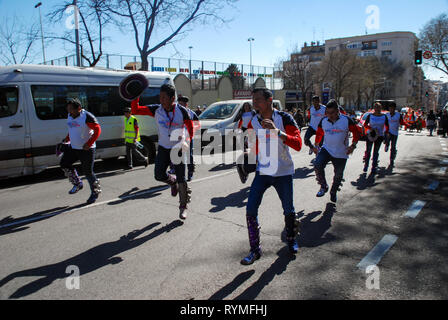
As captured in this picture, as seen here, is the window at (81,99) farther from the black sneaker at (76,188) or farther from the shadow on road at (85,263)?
the shadow on road at (85,263)

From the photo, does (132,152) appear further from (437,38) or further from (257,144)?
(437,38)

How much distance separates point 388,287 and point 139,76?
4188 mm

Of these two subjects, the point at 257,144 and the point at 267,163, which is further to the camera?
the point at 257,144

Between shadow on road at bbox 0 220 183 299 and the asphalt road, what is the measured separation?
1 centimetres

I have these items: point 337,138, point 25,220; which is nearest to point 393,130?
point 337,138

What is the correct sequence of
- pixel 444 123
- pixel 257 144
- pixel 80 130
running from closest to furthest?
pixel 257 144
pixel 80 130
pixel 444 123

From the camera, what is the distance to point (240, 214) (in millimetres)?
5516

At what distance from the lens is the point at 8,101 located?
8.17 metres

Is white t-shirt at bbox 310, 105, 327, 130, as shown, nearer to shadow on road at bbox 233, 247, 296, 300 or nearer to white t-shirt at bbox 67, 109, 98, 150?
white t-shirt at bbox 67, 109, 98, 150

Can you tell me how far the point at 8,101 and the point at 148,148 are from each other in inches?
163
